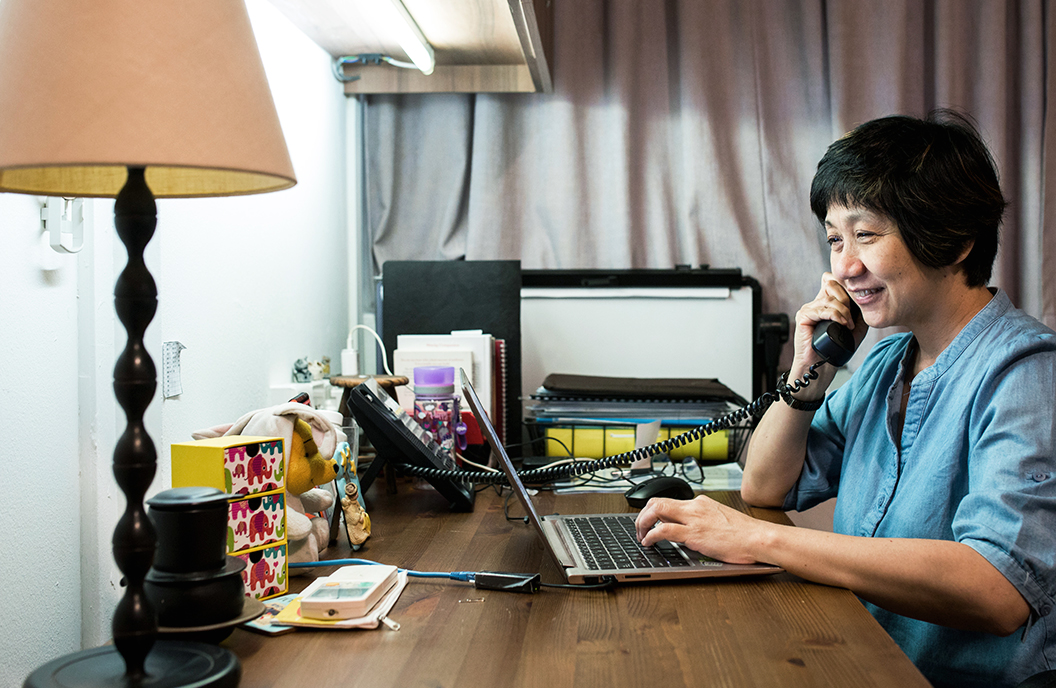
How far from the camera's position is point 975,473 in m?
0.98

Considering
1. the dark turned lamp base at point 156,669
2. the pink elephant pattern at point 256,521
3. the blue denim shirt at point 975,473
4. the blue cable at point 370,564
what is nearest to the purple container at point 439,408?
the blue cable at point 370,564

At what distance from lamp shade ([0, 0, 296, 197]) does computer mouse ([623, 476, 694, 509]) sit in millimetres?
914

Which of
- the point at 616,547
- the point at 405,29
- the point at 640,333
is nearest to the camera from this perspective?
the point at 616,547

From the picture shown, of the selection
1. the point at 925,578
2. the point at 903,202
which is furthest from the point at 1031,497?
the point at 903,202

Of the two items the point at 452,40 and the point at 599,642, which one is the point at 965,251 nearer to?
the point at 599,642

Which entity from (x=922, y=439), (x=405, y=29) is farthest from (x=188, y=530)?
(x=405, y=29)

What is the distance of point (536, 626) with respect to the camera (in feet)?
2.75

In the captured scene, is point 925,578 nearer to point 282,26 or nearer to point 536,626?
point 536,626

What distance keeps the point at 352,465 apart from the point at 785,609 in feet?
2.23

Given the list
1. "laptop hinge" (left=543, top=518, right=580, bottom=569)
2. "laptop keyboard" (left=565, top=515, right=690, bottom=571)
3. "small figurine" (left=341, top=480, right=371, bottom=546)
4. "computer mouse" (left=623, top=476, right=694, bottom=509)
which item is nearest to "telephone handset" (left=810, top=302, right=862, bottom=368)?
"computer mouse" (left=623, top=476, right=694, bottom=509)

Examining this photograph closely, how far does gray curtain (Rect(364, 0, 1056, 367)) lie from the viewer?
2.21 m

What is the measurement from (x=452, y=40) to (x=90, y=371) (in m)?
1.20

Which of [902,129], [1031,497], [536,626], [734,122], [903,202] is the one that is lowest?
[536,626]

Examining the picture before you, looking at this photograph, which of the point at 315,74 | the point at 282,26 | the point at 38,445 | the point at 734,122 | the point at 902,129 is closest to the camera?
the point at 38,445
